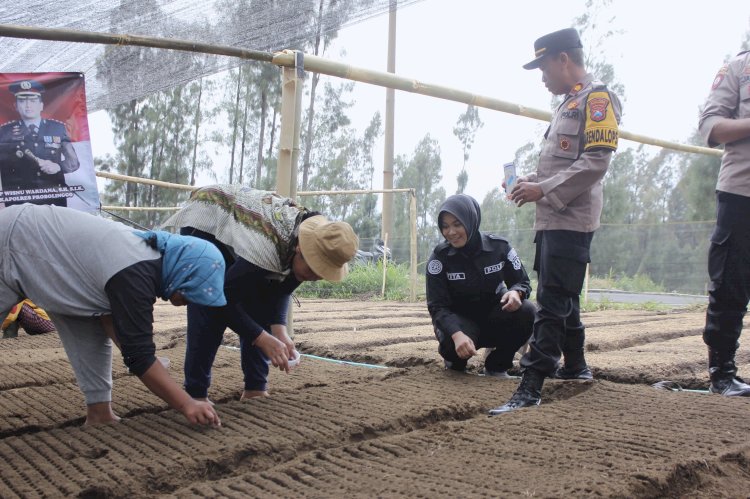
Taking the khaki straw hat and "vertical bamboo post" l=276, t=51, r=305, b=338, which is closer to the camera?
the khaki straw hat

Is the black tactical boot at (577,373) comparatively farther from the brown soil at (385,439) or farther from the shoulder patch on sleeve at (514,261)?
the shoulder patch on sleeve at (514,261)

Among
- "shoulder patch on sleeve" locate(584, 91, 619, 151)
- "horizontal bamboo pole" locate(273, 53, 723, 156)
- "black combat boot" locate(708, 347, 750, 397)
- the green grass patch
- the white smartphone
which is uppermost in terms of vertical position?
"horizontal bamboo pole" locate(273, 53, 723, 156)

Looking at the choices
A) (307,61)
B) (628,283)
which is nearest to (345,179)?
(628,283)

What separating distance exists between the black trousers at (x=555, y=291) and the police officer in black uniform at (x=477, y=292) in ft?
1.17

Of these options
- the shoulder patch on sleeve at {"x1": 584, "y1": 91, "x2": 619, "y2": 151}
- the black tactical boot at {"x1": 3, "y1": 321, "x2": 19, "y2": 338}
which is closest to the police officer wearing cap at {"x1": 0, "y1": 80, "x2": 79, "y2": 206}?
the black tactical boot at {"x1": 3, "y1": 321, "x2": 19, "y2": 338}

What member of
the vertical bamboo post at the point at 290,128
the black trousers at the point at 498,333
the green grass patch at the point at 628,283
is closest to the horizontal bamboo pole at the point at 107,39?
the vertical bamboo post at the point at 290,128

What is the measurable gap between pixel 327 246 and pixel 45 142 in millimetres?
1741

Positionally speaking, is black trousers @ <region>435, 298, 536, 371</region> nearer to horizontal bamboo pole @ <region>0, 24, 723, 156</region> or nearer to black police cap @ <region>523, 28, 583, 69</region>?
→ black police cap @ <region>523, 28, 583, 69</region>

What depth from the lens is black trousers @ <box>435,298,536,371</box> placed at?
2.87 meters

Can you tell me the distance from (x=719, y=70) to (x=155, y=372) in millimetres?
2399

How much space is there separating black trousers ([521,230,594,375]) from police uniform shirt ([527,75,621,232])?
0.05 meters

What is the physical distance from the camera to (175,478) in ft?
5.22

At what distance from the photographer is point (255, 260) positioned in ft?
6.99

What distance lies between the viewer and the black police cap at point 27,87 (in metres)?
2.97
